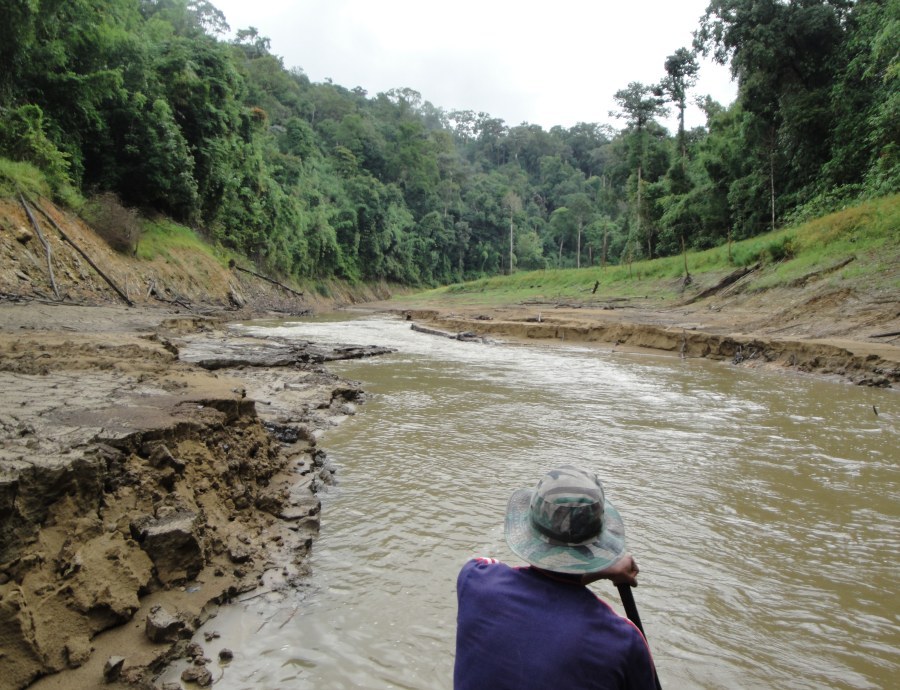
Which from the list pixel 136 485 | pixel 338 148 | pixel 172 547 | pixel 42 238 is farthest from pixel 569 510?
pixel 338 148

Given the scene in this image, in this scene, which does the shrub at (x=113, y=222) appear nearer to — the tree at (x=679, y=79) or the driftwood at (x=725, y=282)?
the driftwood at (x=725, y=282)

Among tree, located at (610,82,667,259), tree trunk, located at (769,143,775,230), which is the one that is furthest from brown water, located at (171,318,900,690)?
tree, located at (610,82,667,259)

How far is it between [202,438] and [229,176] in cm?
2999

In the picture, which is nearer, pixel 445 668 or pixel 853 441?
pixel 445 668

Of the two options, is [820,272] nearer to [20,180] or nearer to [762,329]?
[762,329]

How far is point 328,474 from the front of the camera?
17.0ft

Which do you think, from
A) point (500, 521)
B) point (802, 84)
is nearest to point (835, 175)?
point (802, 84)

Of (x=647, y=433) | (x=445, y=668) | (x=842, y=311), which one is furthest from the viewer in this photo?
(x=842, y=311)

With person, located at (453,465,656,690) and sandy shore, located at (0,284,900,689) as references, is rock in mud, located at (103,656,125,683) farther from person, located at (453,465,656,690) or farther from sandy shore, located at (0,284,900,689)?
person, located at (453,465,656,690)

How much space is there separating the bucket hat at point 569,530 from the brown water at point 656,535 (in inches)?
59.7

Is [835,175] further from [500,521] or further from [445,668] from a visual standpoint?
[445,668]

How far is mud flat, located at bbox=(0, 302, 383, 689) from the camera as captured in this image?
2.37 metres

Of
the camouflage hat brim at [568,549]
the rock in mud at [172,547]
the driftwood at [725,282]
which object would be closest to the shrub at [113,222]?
the rock in mud at [172,547]

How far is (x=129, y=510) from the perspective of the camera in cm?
307
